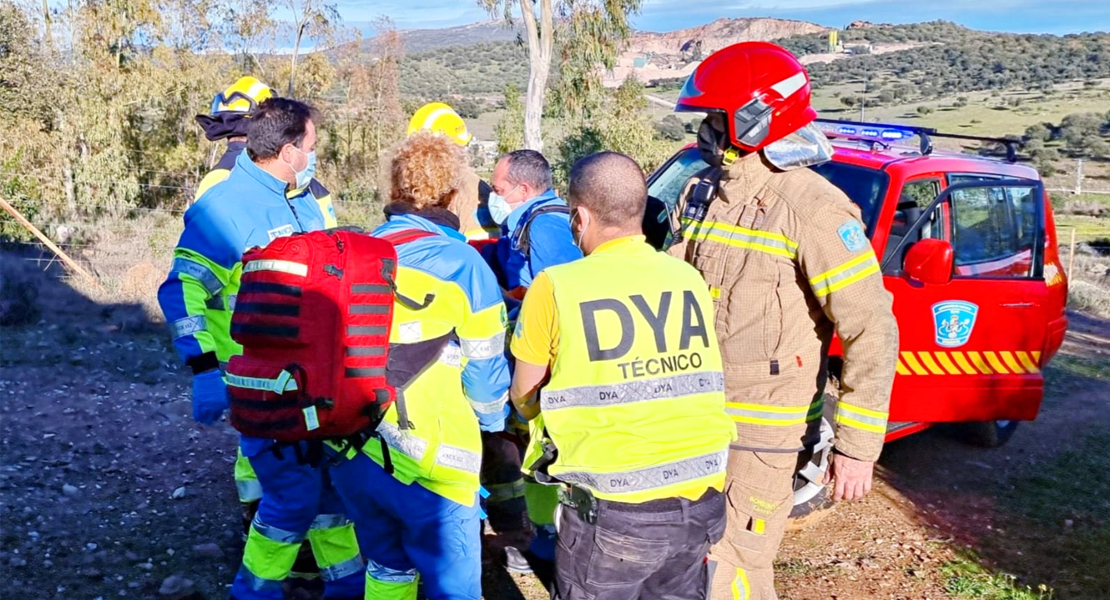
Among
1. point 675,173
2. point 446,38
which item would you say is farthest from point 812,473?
point 446,38

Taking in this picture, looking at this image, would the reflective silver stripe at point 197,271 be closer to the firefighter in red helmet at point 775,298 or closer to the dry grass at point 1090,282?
the firefighter in red helmet at point 775,298

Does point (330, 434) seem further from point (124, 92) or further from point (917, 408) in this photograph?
point (124, 92)

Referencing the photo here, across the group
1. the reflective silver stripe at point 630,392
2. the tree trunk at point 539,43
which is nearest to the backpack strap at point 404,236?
the reflective silver stripe at point 630,392

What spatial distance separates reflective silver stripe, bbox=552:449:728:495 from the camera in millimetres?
2420

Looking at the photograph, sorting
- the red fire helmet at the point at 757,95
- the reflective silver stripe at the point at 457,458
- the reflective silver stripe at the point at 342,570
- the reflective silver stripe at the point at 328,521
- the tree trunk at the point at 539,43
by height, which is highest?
the tree trunk at the point at 539,43

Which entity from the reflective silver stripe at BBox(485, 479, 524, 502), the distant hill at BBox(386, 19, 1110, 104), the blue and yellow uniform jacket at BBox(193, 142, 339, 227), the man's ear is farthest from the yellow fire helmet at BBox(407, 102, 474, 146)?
the distant hill at BBox(386, 19, 1110, 104)

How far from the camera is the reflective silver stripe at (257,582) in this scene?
3.51 m

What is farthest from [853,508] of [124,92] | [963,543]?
[124,92]

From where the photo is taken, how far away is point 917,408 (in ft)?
16.9

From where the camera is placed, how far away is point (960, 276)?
5.20 m

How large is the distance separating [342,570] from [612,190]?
2.28 metres

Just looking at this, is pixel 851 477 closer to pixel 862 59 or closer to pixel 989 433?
pixel 989 433

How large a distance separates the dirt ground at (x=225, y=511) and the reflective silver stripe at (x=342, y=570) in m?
0.68

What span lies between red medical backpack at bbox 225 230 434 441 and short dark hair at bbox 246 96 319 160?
951 mm
